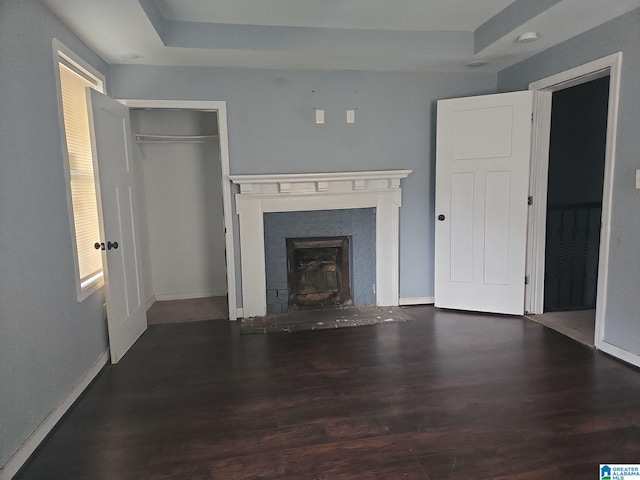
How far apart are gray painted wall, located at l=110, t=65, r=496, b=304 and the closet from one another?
32.4 inches

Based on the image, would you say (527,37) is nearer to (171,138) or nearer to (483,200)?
(483,200)

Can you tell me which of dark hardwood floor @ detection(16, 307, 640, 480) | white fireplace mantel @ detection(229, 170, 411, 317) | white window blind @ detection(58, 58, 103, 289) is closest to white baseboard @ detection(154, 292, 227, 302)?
white fireplace mantel @ detection(229, 170, 411, 317)

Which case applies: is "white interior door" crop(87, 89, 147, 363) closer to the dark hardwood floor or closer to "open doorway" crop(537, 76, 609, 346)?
the dark hardwood floor

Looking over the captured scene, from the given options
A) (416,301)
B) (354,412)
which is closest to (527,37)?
(416,301)

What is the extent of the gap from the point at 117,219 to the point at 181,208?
4.83ft

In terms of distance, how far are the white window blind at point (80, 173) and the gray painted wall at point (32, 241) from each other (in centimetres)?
24

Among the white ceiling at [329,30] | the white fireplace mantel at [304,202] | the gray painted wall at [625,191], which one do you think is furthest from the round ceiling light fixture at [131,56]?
the gray painted wall at [625,191]

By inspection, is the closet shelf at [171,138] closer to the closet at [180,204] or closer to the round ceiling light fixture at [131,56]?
the closet at [180,204]

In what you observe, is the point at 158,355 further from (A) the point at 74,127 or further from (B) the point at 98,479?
(A) the point at 74,127

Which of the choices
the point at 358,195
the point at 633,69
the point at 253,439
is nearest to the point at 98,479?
the point at 253,439

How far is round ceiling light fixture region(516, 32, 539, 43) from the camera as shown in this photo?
117 inches

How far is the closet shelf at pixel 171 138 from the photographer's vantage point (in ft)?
13.9

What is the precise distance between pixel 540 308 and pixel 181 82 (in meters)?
3.93

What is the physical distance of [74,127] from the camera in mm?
2791
